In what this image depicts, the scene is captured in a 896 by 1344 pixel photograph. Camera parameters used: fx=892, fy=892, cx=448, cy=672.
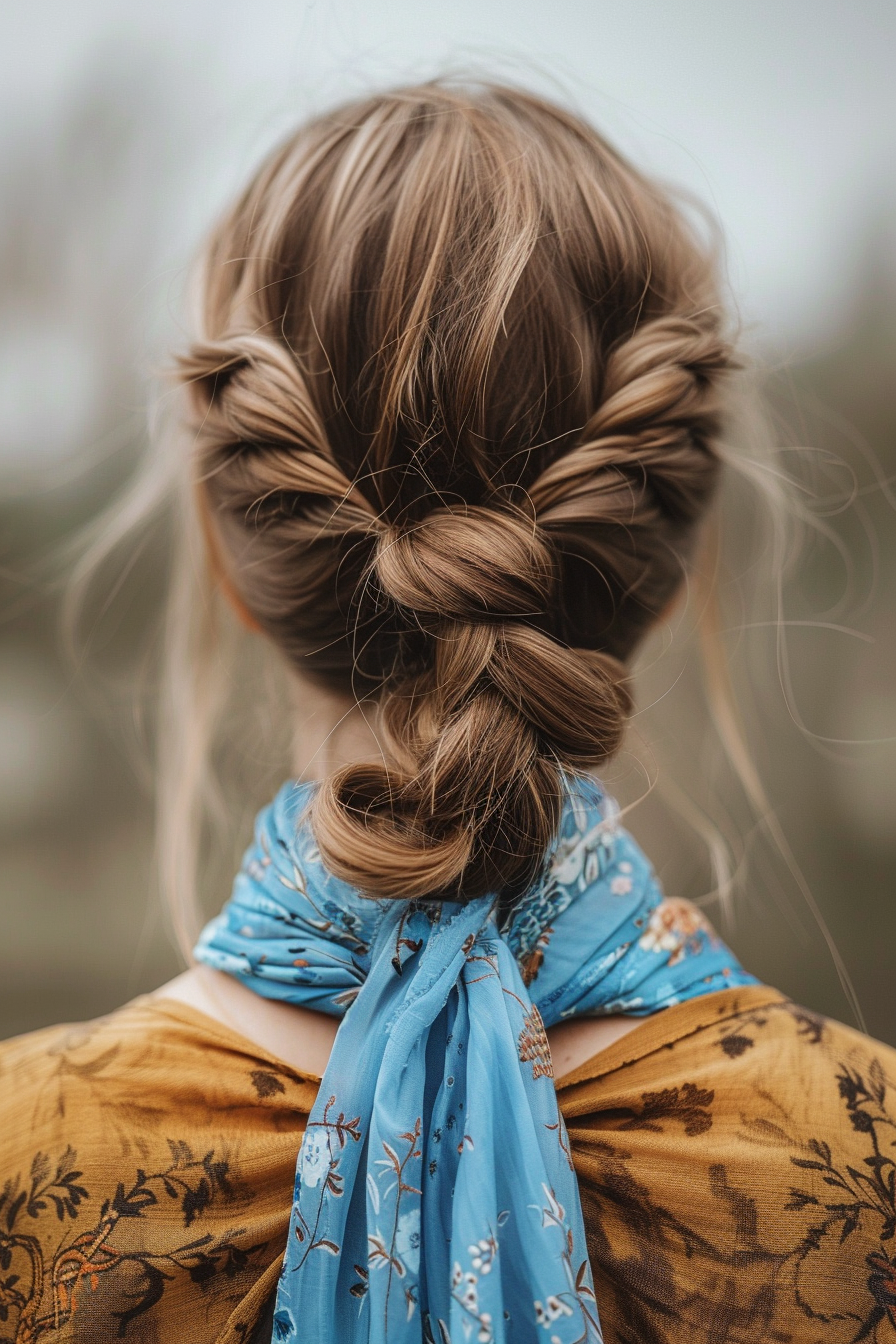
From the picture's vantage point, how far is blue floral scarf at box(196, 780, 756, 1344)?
2.11 ft

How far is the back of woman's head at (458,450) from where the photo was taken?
0.68 m

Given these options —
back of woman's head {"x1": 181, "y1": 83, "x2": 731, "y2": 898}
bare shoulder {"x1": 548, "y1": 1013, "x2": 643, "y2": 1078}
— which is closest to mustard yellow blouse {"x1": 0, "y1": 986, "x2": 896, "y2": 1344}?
bare shoulder {"x1": 548, "y1": 1013, "x2": 643, "y2": 1078}

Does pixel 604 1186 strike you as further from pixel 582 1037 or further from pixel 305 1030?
pixel 305 1030

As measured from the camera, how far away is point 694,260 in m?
0.88

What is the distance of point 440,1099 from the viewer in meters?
0.69

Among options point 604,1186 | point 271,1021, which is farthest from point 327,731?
point 604,1186

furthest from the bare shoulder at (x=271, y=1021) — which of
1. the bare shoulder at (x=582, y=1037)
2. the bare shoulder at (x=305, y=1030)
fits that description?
the bare shoulder at (x=582, y=1037)

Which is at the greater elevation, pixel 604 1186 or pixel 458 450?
pixel 458 450

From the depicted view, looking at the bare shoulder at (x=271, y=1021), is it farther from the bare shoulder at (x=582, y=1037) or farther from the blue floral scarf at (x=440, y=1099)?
the bare shoulder at (x=582, y=1037)

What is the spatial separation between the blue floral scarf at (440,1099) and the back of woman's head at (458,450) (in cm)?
7

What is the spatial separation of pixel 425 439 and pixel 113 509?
0.65 metres

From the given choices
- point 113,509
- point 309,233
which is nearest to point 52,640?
point 113,509

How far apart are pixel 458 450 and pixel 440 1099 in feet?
1.68

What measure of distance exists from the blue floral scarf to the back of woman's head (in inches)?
2.8
